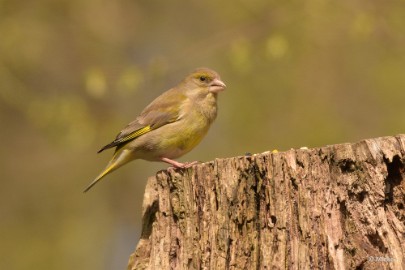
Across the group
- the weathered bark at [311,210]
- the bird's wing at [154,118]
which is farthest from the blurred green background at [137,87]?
the weathered bark at [311,210]

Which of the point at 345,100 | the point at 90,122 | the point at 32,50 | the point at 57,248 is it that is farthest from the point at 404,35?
the point at 57,248

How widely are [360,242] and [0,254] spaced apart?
11272 mm

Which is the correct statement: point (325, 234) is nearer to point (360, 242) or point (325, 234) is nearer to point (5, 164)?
point (360, 242)

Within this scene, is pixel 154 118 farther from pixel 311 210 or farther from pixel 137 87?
pixel 311 210

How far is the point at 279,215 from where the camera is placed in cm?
571

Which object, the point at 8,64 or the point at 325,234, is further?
the point at 8,64

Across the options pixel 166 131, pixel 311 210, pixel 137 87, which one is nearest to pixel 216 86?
pixel 166 131

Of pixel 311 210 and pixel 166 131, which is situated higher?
pixel 166 131

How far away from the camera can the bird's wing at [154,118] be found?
9070mm

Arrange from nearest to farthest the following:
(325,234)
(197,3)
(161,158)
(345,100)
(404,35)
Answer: (325,234) → (161,158) → (404,35) → (345,100) → (197,3)

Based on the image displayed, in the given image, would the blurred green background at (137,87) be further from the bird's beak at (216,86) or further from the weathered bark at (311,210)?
the weathered bark at (311,210)

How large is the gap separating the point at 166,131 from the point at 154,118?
0.33 metres

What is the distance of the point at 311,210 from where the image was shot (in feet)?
18.5

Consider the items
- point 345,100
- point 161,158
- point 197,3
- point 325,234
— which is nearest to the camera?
point 325,234
